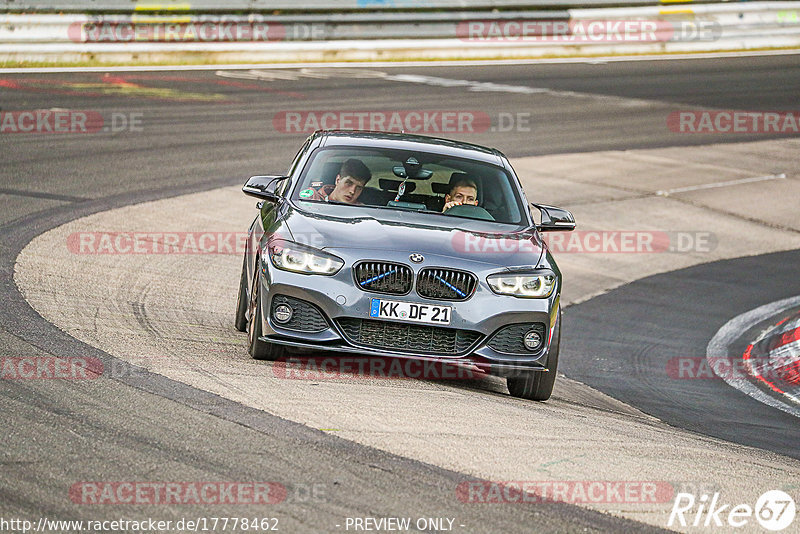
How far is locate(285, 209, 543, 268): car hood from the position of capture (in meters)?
7.79

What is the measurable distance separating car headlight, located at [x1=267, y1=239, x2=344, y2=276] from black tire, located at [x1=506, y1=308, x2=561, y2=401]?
1.52 metres

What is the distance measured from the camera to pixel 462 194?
9.01 m

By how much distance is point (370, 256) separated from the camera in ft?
25.2

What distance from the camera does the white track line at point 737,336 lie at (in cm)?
1010

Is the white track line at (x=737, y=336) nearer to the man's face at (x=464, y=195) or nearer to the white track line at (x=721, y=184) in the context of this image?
the man's face at (x=464, y=195)

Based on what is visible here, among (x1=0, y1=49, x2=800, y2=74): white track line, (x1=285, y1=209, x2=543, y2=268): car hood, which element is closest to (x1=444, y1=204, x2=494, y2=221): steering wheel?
(x1=285, y1=209, x2=543, y2=268): car hood

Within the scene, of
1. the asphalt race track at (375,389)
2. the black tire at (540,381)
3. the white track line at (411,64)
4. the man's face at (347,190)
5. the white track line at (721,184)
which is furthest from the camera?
the white track line at (411,64)

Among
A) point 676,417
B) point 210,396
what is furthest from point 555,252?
point 210,396

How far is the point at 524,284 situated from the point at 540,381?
0.74m

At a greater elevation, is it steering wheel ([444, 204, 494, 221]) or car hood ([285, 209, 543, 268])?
steering wheel ([444, 204, 494, 221])

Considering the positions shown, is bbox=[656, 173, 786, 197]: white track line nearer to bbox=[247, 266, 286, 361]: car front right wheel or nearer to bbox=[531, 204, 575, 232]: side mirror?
bbox=[531, 204, 575, 232]: side mirror

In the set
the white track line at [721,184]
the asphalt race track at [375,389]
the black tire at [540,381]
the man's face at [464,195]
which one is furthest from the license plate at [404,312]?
the white track line at [721,184]

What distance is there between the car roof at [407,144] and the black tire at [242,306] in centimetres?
119

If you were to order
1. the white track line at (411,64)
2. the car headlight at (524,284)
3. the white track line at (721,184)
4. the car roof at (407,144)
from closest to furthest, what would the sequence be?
1. the car headlight at (524,284)
2. the car roof at (407,144)
3. the white track line at (721,184)
4. the white track line at (411,64)
